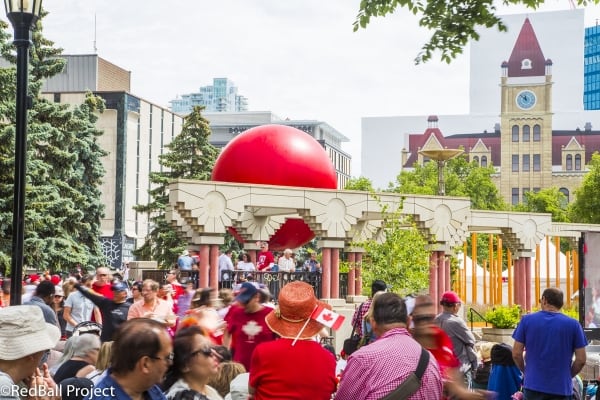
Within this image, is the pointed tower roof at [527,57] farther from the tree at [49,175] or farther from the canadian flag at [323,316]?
the canadian flag at [323,316]

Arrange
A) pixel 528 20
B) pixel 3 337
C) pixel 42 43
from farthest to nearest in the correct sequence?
pixel 528 20
pixel 42 43
pixel 3 337

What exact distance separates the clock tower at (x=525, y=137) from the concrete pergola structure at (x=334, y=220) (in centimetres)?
9209

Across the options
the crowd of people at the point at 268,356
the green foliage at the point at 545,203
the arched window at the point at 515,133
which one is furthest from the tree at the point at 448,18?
the arched window at the point at 515,133

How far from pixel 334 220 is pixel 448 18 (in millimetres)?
14443

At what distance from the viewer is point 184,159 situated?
47.6 m

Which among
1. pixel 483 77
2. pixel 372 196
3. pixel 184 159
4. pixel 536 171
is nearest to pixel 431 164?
pixel 536 171

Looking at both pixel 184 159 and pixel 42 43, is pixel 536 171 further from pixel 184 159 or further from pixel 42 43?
pixel 42 43

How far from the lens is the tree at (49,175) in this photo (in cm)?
2981

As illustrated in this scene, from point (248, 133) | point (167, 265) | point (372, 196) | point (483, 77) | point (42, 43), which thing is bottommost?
point (167, 265)

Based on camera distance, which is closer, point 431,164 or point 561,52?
point 431,164

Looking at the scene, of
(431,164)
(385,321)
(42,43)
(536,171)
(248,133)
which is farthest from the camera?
(536,171)

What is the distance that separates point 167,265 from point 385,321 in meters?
40.8

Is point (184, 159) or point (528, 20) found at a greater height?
point (528, 20)

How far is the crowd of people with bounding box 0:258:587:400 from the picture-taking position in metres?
4.10
